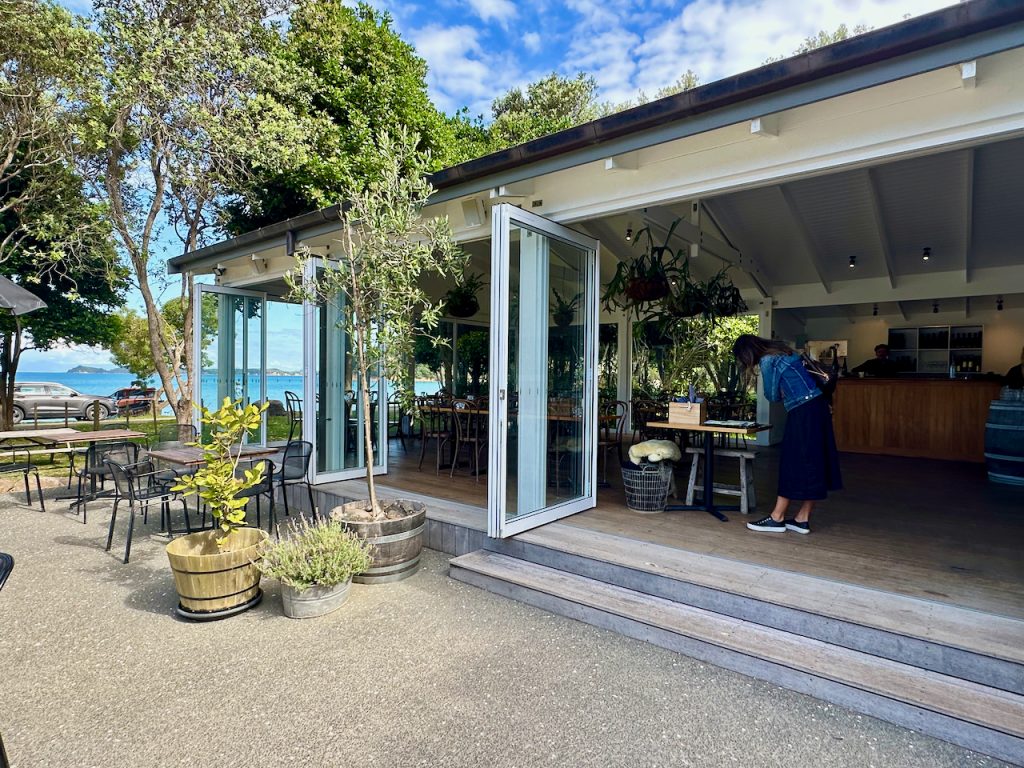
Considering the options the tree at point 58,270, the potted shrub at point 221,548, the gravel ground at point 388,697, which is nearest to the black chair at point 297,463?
the potted shrub at point 221,548

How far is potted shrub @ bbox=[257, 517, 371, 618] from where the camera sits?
9.91 feet

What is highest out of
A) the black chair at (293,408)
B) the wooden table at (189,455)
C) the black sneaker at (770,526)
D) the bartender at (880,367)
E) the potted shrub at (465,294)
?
the potted shrub at (465,294)

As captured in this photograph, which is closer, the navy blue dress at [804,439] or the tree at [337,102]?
the navy blue dress at [804,439]

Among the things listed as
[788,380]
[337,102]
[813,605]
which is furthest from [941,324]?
[337,102]

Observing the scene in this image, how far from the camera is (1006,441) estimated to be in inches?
209

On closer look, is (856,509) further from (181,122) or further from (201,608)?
(181,122)

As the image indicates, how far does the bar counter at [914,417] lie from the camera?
709 centimetres

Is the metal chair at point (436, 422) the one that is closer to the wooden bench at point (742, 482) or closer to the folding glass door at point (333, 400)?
the folding glass door at point (333, 400)

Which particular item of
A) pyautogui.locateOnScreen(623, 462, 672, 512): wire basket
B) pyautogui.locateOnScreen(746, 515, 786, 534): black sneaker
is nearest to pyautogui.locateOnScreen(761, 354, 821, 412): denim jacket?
pyautogui.locateOnScreen(746, 515, 786, 534): black sneaker

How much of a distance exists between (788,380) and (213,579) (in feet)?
12.5

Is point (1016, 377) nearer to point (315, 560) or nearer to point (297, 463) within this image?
point (315, 560)

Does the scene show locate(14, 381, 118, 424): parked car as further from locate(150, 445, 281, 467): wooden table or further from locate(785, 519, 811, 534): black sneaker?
locate(785, 519, 811, 534): black sneaker

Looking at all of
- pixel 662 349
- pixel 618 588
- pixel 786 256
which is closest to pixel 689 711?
pixel 618 588

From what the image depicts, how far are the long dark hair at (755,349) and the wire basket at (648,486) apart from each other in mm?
1077
